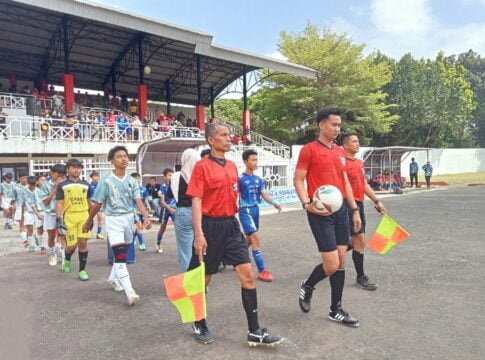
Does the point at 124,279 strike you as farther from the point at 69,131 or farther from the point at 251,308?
the point at 69,131

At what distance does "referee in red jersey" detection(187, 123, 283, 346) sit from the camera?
3.44 metres

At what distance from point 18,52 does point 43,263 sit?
1933 cm

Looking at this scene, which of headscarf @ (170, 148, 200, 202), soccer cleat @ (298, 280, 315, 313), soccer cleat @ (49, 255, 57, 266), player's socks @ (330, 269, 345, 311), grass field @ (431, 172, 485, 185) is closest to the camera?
player's socks @ (330, 269, 345, 311)

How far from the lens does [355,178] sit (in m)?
4.99

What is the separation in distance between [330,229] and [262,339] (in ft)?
3.77

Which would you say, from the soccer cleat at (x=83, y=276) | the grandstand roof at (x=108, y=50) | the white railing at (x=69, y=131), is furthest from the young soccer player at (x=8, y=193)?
the grandstand roof at (x=108, y=50)

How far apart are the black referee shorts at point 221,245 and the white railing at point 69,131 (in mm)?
13219

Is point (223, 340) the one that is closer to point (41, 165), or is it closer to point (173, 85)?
point (41, 165)

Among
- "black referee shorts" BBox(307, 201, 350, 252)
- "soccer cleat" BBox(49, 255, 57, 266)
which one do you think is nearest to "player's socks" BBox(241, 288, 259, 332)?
"black referee shorts" BBox(307, 201, 350, 252)

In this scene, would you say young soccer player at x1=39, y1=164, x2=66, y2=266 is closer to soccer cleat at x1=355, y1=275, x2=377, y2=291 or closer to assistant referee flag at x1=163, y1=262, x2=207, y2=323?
assistant referee flag at x1=163, y1=262, x2=207, y2=323

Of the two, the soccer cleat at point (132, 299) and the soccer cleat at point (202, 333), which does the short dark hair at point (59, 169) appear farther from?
the soccer cleat at point (202, 333)

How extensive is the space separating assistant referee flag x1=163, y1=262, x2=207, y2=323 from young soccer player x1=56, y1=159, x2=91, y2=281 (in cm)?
287

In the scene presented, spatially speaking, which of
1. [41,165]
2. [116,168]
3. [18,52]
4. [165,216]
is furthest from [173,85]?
[116,168]

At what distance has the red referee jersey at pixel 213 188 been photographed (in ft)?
11.4
